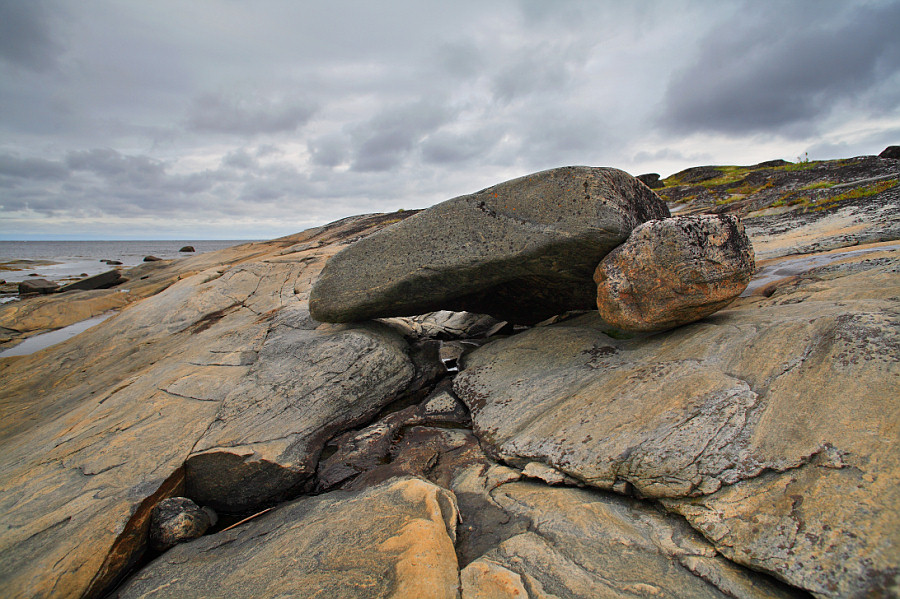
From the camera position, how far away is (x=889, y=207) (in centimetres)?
936

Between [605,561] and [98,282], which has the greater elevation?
[98,282]

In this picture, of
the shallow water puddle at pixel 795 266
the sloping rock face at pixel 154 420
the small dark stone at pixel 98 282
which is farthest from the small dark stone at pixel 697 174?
the small dark stone at pixel 98 282

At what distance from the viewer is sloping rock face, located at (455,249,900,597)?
9.59 ft

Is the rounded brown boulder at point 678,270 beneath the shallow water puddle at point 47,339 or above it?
above

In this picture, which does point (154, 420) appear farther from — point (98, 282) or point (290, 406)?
point (98, 282)

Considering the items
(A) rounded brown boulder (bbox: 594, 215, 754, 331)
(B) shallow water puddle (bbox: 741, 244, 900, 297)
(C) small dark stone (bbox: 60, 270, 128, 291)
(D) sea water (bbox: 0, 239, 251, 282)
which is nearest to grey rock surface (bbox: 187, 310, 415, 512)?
(A) rounded brown boulder (bbox: 594, 215, 754, 331)

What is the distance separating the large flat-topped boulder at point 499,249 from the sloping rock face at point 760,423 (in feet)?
5.01

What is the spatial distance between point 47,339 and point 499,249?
1643 cm

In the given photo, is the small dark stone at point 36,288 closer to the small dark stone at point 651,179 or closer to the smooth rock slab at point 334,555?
the smooth rock slab at point 334,555

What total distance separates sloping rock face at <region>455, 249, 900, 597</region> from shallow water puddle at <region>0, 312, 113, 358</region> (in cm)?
1476

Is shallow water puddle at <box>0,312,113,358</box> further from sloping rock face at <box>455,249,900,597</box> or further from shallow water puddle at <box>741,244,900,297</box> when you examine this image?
shallow water puddle at <box>741,244,900,297</box>

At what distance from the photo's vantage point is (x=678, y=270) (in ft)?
17.3

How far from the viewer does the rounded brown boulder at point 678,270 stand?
5250mm

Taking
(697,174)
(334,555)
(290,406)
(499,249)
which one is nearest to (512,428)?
(499,249)
